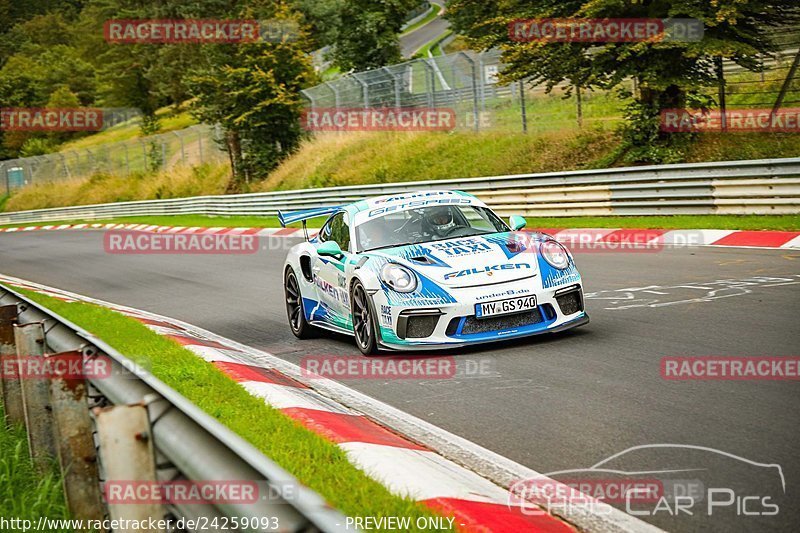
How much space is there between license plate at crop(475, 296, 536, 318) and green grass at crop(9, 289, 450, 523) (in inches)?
81.1

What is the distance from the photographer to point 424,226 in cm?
953

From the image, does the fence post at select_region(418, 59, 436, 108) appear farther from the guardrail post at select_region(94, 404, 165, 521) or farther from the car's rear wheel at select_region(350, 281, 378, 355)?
the guardrail post at select_region(94, 404, 165, 521)

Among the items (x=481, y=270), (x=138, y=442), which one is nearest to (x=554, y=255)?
(x=481, y=270)

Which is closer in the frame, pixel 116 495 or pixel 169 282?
pixel 116 495

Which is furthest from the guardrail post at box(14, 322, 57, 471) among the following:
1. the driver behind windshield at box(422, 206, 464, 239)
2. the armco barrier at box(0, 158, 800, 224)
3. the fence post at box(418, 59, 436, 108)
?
A: the fence post at box(418, 59, 436, 108)

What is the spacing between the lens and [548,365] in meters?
7.49

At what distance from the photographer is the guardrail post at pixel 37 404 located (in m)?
4.62

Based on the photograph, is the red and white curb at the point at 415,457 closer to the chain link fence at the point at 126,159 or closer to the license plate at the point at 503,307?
the license plate at the point at 503,307

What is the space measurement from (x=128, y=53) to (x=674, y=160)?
83.8 m

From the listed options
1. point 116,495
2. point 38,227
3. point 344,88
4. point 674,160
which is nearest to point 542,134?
point 674,160

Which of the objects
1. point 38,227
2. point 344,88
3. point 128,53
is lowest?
point 38,227

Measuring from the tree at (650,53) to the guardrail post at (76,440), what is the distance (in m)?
15.0

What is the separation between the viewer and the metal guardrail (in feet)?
7.81

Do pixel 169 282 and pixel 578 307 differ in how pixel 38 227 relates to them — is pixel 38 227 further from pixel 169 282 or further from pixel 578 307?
pixel 578 307
